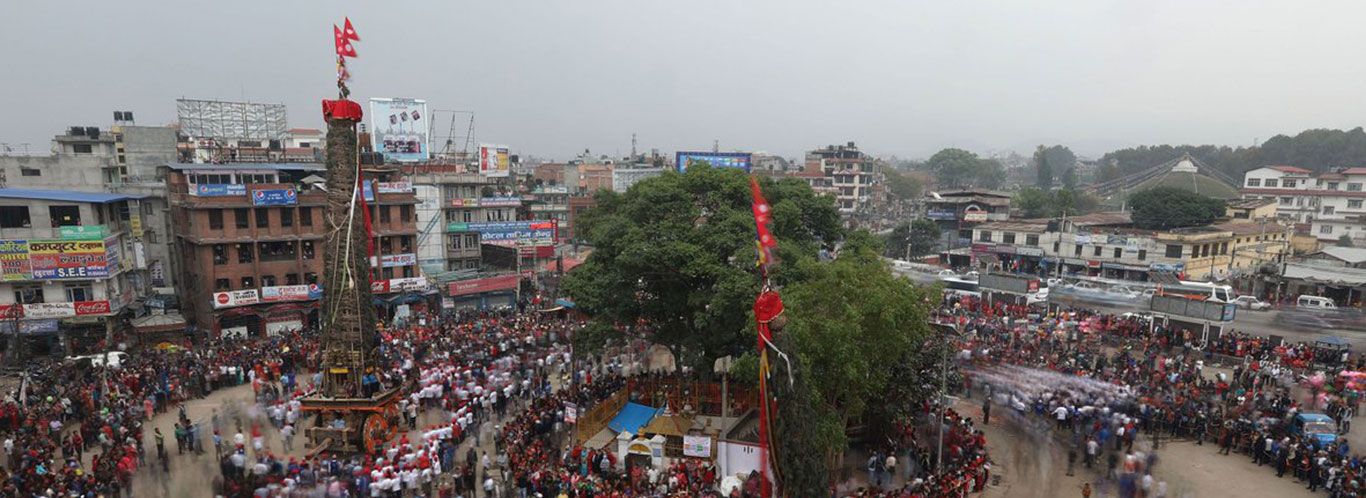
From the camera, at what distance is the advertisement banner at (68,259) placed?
97.8ft

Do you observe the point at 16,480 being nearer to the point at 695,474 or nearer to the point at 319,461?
the point at 319,461

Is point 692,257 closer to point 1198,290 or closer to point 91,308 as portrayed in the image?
point 91,308

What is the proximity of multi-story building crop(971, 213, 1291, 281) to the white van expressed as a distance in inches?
289

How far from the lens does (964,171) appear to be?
128 m

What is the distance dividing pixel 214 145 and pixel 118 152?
14.0 meters

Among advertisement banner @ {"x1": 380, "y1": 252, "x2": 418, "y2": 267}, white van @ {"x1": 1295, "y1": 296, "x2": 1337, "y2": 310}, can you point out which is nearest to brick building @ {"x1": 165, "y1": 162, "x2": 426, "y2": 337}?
advertisement banner @ {"x1": 380, "y1": 252, "x2": 418, "y2": 267}

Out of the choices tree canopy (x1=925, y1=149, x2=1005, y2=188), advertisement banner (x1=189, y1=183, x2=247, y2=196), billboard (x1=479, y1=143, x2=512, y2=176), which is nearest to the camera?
advertisement banner (x1=189, y1=183, x2=247, y2=196)

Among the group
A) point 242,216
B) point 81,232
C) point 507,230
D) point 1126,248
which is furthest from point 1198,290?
point 81,232

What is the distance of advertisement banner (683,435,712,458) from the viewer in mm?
20016

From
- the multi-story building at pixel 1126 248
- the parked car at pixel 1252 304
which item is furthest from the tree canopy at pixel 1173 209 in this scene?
the parked car at pixel 1252 304

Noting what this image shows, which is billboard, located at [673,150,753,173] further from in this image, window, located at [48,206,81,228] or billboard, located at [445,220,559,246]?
window, located at [48,206,81,228]

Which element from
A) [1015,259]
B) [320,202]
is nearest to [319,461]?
[320,202]

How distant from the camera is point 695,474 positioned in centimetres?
1872

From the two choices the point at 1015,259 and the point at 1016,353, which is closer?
the point at 1016,353
